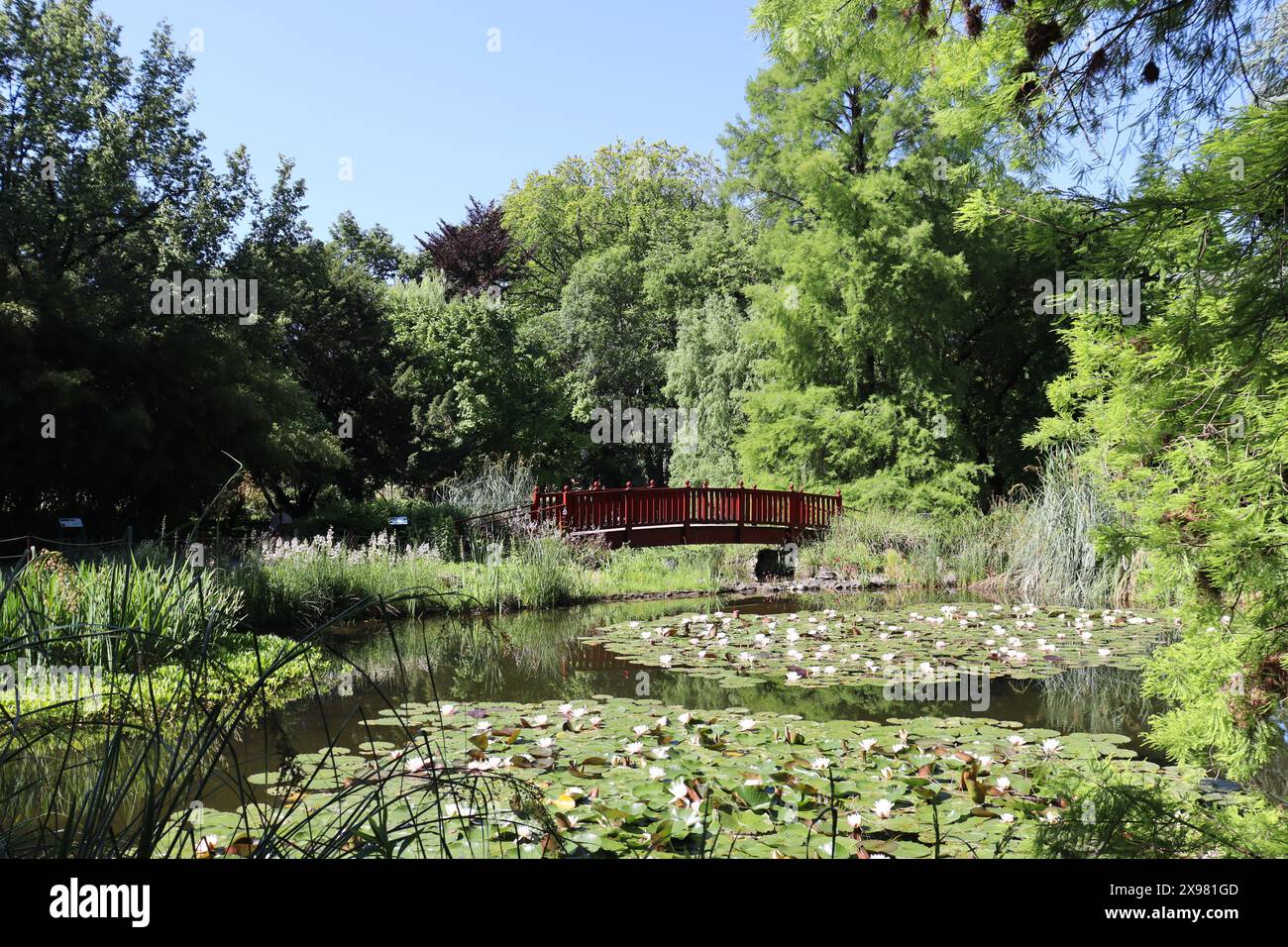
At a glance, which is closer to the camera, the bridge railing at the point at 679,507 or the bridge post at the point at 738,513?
the bridge railing at the point at 679,507

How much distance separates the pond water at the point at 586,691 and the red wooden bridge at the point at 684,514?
16.5 feet

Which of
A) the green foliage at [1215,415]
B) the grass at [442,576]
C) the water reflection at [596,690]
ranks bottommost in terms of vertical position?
the water reflection at [596,690]

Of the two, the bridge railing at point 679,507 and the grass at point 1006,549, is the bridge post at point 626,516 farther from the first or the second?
the grass at point 1006,549

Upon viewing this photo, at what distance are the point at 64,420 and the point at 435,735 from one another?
27.2 ft

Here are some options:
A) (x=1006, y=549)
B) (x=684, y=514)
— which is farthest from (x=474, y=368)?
(x=1006, y=549)

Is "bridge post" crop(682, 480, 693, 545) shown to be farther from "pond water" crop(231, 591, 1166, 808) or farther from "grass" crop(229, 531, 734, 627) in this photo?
"pond water" crop(231, 591, 1166, 808)

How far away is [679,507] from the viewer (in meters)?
14.3

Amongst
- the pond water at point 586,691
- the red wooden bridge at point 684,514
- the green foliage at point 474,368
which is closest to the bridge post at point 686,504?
the red wooden bridge at point 684,514

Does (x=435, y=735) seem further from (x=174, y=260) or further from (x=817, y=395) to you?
(x=817, y=395)

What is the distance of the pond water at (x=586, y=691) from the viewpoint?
4.97 m

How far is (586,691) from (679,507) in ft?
28.1

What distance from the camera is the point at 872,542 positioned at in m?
14.2

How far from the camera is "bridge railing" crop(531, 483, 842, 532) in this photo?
1324cm
